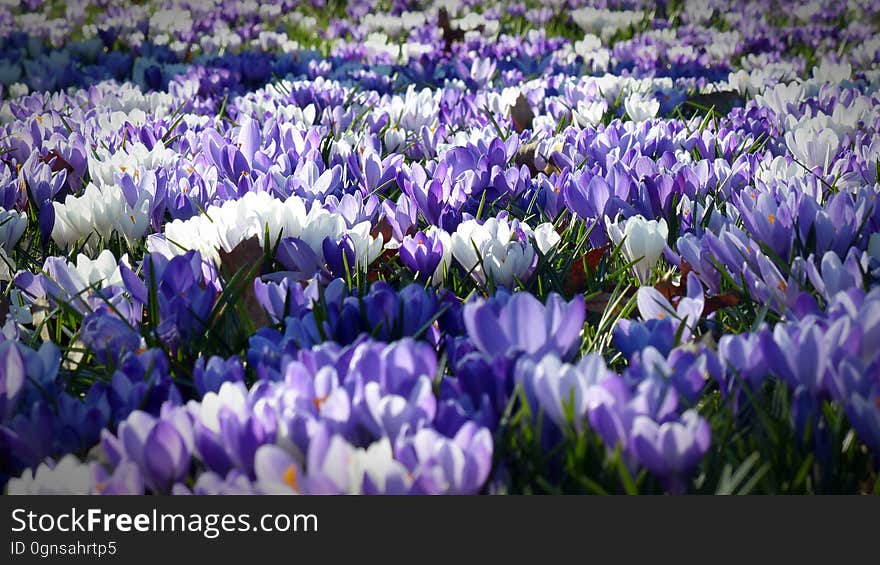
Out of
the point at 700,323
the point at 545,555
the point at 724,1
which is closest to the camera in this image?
the point at 545,555

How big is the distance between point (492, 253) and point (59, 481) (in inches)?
39.7

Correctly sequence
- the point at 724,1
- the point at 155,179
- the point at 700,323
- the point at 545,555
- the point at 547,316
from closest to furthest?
the point at 545,555 < the point at 547,316 < the point at 700,323 < the point at 155,179 < the point at 724,1

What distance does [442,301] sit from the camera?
5.33ft

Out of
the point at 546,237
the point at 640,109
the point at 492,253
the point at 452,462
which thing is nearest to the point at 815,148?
the point at 640,109

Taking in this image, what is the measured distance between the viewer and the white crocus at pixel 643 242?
6.61ft

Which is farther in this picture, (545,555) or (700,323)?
(700,323)

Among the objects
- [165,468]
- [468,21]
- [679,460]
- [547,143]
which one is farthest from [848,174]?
[468,21]

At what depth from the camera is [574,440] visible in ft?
3.99

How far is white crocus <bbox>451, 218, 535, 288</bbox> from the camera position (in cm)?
190

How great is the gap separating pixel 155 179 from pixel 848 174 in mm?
1908

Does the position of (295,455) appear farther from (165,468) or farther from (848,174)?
(848,174)

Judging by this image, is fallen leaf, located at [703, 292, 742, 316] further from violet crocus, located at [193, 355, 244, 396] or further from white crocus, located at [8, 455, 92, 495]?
white crocus, located at [8, 455, 92, 495]

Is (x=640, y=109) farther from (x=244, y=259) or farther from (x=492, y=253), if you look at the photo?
(x=244, y=259)

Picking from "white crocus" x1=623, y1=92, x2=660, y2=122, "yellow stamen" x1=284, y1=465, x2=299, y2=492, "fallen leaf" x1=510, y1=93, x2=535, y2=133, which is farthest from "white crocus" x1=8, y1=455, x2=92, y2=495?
"white crocus" x1=623, y1=92, x2=660, y2=122
